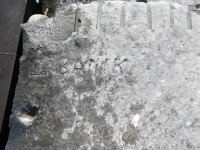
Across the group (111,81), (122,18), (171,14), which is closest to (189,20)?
(171,14)

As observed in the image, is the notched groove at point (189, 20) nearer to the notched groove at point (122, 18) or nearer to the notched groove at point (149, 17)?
the notched groove at point (149, 17)

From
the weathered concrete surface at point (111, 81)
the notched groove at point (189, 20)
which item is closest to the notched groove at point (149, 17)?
the weathered concrete surface at point (111, 81)

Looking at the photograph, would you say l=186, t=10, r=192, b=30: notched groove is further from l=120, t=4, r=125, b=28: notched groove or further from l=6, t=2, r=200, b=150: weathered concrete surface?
l=120, t=4, r=125, b=28: notched groove

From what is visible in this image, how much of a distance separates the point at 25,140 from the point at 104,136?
0.27 meters

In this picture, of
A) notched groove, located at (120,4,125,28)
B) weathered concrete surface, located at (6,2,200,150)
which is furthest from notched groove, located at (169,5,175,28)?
notched groove, located at (120,4,125,28)

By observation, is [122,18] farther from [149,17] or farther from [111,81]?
[111,81]

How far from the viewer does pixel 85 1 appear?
5.01 ft

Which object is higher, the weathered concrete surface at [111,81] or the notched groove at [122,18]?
the notched groove at [122,18]

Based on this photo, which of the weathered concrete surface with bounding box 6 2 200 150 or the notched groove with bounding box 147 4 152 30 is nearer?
the weathered concrete surface with bounding box 6 2 200 150

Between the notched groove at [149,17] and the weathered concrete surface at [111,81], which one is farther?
the notched groove at [149,17]

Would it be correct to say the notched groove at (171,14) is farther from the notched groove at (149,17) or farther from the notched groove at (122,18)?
the notched groove at (122,18)

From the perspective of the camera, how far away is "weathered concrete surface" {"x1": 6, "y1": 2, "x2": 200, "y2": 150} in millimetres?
1169

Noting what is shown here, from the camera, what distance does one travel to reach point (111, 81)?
124cm

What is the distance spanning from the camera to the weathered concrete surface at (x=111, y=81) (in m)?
1.17
